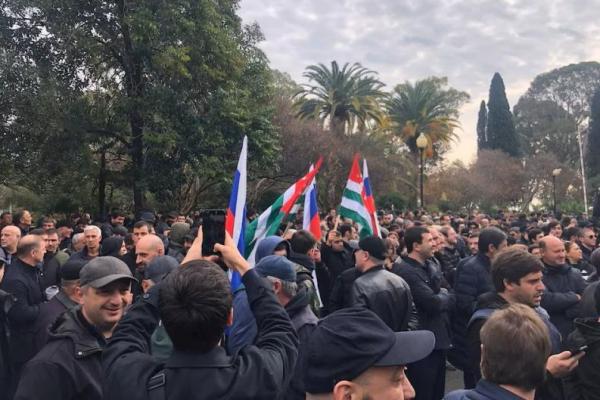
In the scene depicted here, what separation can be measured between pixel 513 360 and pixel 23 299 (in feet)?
14.2

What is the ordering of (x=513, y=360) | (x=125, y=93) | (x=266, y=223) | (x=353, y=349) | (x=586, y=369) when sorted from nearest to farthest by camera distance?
(x=353, y=349), (x=513, y=360), (x=586, y=369), (x=266, y=223), (x=125, y=93)

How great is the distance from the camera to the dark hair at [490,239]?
559 cm

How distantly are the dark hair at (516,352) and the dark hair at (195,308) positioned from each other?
1.14 meters

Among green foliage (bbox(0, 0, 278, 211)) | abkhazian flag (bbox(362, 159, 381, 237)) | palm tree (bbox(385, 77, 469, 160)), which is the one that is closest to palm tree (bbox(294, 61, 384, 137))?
palm tree (bbox(385, 77, 469, 160))

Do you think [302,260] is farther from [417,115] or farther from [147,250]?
[417,115]

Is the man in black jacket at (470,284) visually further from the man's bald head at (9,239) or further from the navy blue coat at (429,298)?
the man's bald head at (9,239)

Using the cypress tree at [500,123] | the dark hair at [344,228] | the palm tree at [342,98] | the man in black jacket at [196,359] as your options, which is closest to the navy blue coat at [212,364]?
the man in black jacket at [196,359]

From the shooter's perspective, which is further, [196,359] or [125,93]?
[125,93]

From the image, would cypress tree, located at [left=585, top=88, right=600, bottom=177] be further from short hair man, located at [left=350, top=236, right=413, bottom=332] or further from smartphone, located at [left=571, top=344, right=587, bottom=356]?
smartphone, located at [left=571, top=344, right=587, bottom=356]

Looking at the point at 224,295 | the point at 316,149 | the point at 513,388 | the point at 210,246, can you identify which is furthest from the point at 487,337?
the point at 316,149

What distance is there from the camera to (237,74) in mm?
20406

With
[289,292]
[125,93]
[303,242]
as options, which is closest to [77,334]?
[289,292]

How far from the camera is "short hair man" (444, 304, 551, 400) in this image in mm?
2299

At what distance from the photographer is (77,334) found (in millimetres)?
2740
